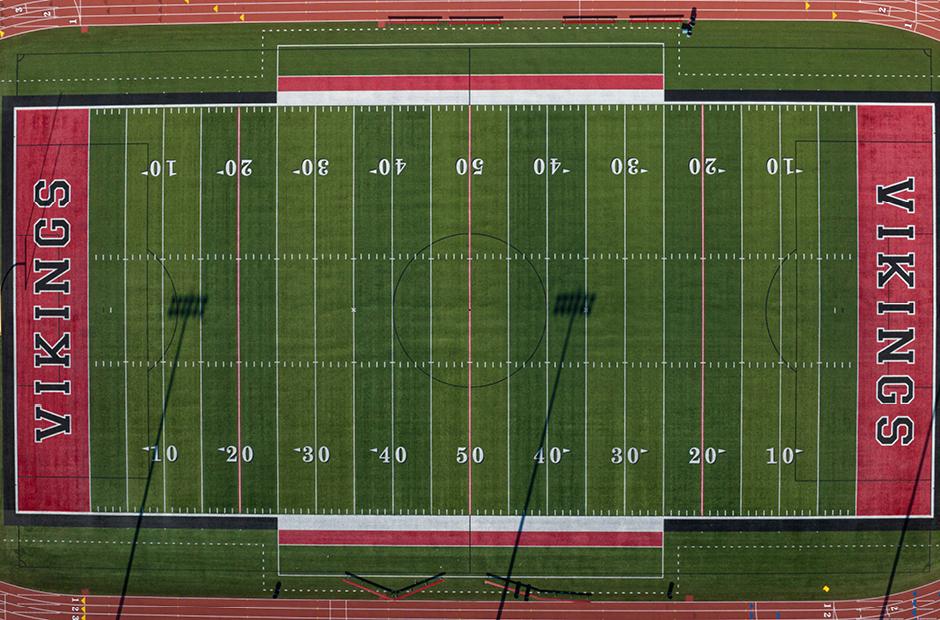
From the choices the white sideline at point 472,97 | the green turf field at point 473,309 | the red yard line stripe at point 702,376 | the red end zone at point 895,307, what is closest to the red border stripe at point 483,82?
the white sideline at point 472,97

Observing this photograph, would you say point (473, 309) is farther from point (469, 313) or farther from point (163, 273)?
point (163, 273)

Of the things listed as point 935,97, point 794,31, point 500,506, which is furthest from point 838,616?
point 794,31

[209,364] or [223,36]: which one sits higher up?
[223,36]

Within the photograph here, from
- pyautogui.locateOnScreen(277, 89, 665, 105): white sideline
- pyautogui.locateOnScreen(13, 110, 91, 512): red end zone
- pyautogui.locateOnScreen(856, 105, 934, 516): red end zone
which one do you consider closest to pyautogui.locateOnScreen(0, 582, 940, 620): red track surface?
pyautogui.locateOnScreen(856, 105, 934, 516): red end zone

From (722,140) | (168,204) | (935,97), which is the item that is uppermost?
(935,97)

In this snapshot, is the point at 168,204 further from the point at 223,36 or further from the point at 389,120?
the point at 389,120

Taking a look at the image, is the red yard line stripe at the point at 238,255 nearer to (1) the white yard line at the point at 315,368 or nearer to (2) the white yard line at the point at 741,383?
(1) the white yard line at the point at 315,368
